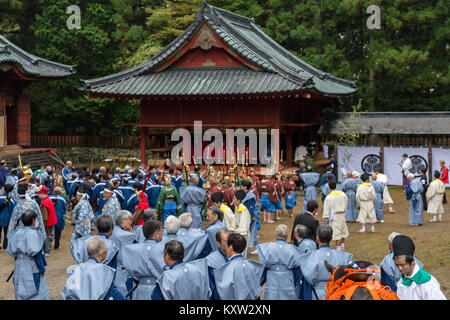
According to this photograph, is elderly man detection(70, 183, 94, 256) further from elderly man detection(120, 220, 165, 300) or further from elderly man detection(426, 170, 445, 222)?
elderly man detection(426, 170, 445, 222)

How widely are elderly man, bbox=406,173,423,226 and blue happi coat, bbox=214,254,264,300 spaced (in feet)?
34.4

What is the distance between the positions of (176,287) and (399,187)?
21.0 meters

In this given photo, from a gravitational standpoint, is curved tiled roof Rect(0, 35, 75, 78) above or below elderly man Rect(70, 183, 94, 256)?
above

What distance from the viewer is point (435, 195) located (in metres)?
16.6

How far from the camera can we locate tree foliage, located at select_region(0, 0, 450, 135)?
30859 millimetres

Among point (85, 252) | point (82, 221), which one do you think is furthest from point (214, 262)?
point (82, 221)

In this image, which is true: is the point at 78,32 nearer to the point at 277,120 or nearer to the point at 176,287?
the point at 277,120

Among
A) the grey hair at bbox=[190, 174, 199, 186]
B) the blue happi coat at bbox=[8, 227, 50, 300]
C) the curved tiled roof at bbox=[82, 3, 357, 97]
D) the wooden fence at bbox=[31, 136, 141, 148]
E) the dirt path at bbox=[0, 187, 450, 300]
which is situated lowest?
the dirt path at bbox=[0, 187, 450, 300]

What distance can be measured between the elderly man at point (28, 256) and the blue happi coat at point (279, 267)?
3.68m

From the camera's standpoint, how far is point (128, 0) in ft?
118

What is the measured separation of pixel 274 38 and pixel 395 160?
13.7 m

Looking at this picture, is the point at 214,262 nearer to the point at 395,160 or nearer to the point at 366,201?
the point at 366,201

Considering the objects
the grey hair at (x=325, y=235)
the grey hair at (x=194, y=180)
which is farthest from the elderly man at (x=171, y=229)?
the grey hair at (x=194, y=180)

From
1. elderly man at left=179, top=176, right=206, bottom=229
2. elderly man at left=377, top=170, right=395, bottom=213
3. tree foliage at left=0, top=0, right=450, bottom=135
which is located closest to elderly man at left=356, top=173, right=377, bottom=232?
elderly man at left=377, top=170, right=395, bottom=213
